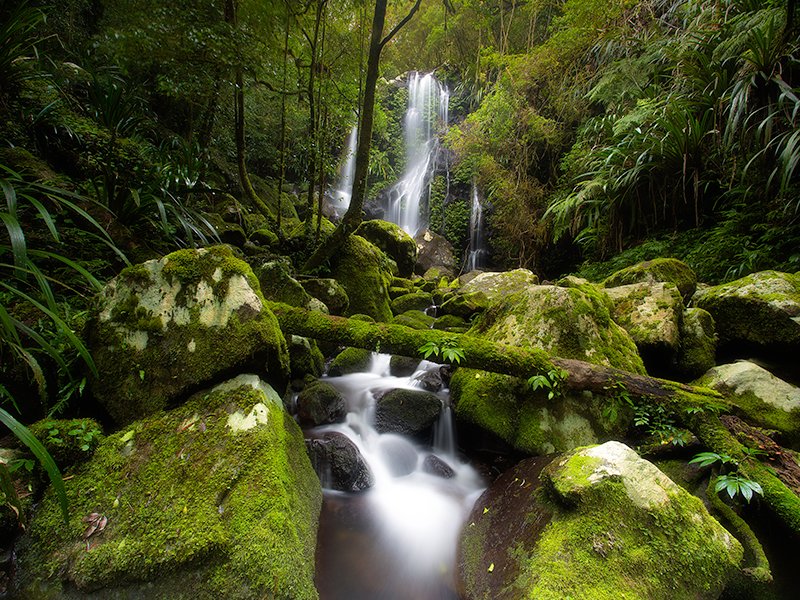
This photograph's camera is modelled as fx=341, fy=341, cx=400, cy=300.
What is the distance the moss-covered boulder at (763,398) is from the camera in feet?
7.51

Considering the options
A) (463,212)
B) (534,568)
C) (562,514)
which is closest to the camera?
(534,568)

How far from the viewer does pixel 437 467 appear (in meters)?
2.82

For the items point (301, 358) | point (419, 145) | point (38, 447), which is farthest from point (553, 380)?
point (419, 145)

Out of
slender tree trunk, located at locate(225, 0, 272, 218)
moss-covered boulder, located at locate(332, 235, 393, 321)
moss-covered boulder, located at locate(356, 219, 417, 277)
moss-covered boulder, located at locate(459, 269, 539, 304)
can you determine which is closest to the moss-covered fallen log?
moss-covered boulder, located at locate(332, 235, 393, 321)

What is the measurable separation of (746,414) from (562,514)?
1796mm

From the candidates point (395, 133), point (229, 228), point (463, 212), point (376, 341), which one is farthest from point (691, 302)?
point (395, 133)

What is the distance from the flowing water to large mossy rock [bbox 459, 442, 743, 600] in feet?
1.02

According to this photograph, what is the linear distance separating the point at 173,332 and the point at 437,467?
2185mm

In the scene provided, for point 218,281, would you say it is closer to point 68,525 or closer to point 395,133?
point 68,525

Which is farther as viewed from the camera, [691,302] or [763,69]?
[763,69]

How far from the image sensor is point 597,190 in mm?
6426

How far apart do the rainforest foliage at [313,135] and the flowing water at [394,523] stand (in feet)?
5.59

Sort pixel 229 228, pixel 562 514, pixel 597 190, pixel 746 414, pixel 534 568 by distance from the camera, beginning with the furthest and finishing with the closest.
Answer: pixel 597 190 → pixel 229 228 → pixel 746 414 → pixel 562 514 → pixel 534 568

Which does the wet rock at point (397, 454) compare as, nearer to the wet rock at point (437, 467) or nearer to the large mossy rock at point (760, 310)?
the wet rock at point (437, 467)
